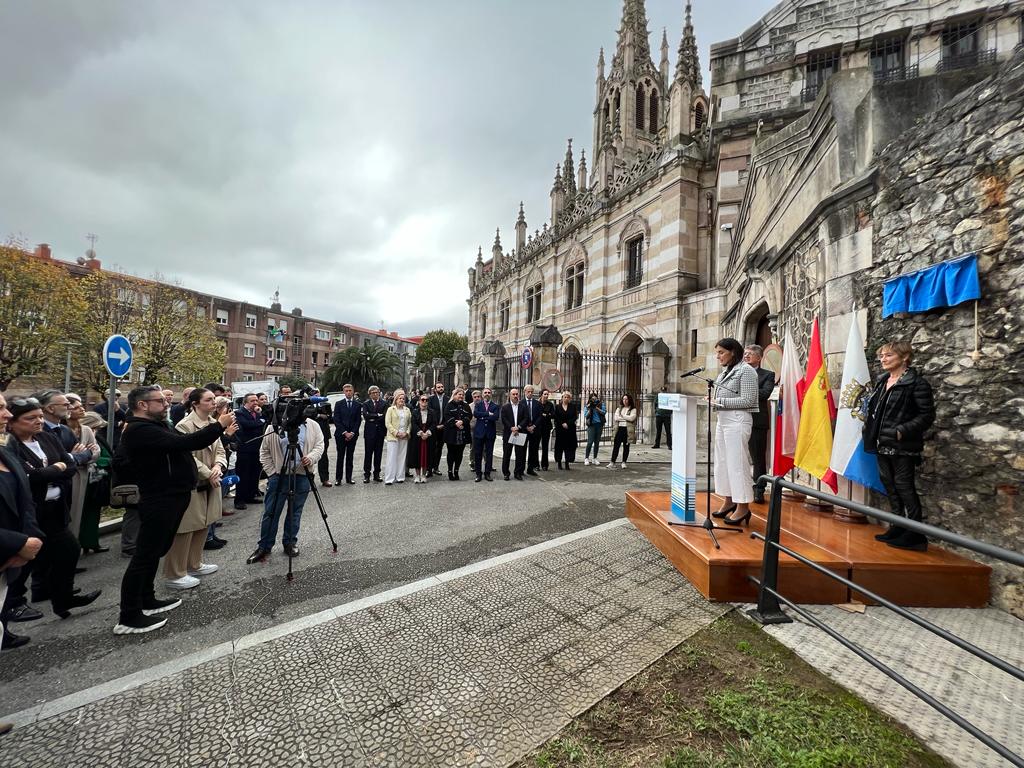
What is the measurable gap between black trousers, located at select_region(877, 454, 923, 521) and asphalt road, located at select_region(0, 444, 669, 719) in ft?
10.2

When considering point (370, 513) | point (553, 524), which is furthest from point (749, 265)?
point (370, 513)

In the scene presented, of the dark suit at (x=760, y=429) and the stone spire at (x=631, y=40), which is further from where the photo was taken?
the stone spire at (x=631, y=40)

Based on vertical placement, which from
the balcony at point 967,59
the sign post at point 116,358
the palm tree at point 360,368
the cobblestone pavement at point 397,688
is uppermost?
the balcony at point 967,59

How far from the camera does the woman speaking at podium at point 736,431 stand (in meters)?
4.12

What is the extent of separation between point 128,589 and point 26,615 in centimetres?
103

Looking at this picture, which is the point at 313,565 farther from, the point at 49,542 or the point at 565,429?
the point at 565,429

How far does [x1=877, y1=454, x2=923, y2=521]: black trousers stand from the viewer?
12.3 ft

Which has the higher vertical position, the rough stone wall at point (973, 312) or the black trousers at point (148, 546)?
the rough stone wall at point (973, 312)

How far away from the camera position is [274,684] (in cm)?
251

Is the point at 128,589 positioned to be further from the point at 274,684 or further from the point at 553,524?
the point at 553,524

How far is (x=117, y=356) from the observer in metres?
6.77

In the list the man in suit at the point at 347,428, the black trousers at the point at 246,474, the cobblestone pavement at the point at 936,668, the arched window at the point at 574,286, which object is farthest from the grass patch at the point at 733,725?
the arched window at the point at 574,286

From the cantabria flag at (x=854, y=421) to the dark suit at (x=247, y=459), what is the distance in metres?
7.80

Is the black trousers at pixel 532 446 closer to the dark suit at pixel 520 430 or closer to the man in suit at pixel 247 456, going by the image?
the dark suit at pixel 520 430
